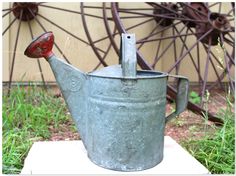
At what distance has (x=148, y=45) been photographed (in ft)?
10.4

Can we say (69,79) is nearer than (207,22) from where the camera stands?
Yes

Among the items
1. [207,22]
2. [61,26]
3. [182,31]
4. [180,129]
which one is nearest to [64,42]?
[61,26]

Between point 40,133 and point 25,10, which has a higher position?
point 25,10

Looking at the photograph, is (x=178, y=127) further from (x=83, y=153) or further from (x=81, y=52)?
(x=81, y=52)

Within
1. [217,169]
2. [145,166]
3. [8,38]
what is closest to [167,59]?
[8,38]

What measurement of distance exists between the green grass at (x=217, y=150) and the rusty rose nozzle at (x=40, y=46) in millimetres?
829

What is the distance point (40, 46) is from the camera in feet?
4.18

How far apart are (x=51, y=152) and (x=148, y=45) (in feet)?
6.28

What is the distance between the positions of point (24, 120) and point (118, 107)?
1.06 m

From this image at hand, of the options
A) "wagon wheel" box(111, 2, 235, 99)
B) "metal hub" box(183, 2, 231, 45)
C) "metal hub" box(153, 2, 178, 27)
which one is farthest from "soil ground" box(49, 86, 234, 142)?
"metal hub" box(153, 2, 178, 27)

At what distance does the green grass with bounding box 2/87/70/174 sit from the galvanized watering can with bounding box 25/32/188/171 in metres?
0.42

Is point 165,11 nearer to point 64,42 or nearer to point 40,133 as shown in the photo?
point 64,42

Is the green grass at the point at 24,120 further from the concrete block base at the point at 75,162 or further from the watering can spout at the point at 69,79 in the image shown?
the watering can spout at the point at 69,79

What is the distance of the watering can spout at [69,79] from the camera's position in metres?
1.29
